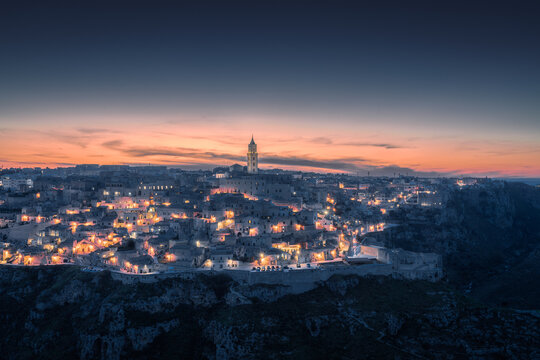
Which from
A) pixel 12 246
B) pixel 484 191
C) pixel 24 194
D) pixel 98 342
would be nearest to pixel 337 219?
pixel 98 342

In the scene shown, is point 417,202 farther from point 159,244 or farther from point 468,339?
point 159,244

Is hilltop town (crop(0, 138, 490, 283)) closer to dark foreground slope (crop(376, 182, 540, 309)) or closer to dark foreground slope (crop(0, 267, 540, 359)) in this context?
dark foreground slope (crop(0, 267, 540, 359))

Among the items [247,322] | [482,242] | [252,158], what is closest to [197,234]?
[247,322]

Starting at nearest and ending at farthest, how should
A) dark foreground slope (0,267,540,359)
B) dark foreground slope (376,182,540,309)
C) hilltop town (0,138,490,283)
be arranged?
dark foreground slope (0,267,540,359) → hilltop town (0,138,490,283) → dark foreground slope (376,182,540,309)

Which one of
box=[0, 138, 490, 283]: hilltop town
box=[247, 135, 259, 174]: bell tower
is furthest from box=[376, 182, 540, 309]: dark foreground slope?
box=[247, 135, 259, 174]: bell tower

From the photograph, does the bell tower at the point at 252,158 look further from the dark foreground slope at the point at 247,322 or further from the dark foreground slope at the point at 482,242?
the dark foreground slope at the point at 247,322

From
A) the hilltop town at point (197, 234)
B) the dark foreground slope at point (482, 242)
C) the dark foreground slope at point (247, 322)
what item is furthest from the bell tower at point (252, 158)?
the dark foreground slope at point (247, 322)
